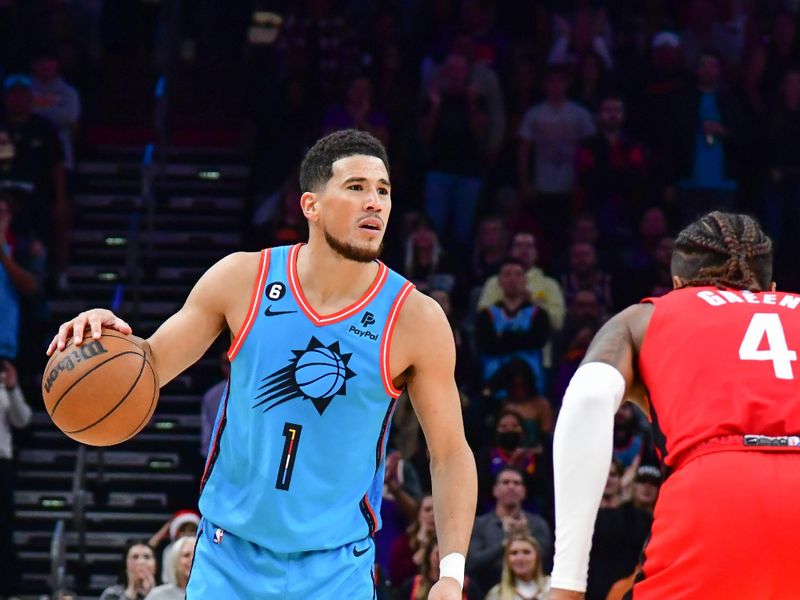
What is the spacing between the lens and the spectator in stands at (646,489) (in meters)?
10.6

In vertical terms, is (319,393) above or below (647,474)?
above

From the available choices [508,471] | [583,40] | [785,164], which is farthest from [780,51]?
[508,471]

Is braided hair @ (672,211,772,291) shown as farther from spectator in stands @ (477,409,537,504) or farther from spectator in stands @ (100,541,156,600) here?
spectator in stands @ (477,409,537,504)

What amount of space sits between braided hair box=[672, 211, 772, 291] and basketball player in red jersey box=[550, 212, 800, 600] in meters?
0.13

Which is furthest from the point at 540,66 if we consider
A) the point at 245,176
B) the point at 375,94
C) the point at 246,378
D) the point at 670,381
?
the point at 670,381

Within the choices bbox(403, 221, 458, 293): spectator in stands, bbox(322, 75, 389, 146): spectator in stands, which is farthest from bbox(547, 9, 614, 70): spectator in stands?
bbox(403, 221, 458, 293): spectator in stands

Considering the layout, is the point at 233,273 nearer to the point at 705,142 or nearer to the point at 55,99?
the point at 705,142

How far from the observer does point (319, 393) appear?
5.02m

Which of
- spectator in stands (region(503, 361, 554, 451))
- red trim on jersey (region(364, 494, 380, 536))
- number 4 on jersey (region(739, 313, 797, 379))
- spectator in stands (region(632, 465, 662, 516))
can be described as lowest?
spectator in stands (region(632, 465, 662, 516))

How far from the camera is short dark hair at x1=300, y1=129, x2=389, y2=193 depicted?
5.32 meters

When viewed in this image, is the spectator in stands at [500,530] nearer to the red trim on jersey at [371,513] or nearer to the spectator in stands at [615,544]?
the spectator in stands at [615,544]

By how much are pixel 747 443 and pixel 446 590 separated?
1452 mm

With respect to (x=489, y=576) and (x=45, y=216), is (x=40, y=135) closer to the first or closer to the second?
(x=45, y=216)

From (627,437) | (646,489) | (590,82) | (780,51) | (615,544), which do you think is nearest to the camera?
(615,544)
